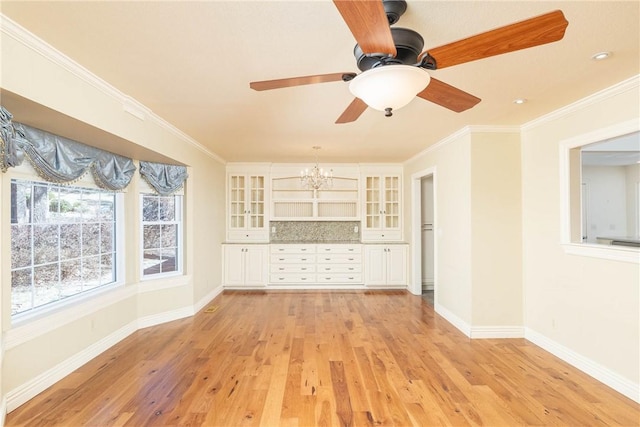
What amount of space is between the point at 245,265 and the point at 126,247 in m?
2.26

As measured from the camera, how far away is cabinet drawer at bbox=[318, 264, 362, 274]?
556 centimetres

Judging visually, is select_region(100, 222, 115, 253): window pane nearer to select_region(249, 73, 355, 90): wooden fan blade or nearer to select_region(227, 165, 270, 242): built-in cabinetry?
select_region(227, 165, 270, 242): built-in cabinetry

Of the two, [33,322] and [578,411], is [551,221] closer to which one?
[578,411]

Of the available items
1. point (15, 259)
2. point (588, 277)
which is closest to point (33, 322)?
point (15, 259)

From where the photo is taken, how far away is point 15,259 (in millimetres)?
2328

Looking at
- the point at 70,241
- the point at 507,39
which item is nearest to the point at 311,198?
the point at 70,241

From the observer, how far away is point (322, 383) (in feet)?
7.99

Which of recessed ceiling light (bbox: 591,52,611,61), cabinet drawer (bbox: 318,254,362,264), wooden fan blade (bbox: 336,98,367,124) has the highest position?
recessed ceiling light (bbox: 591,52,611,61)

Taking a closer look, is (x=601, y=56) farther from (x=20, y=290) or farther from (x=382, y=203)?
(x=20, y=290)

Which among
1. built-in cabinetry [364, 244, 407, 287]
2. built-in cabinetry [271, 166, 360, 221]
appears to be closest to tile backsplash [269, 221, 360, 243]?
built-in cabinetry [271, 166, 360, 221]

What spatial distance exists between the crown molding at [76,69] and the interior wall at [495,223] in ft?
11.7

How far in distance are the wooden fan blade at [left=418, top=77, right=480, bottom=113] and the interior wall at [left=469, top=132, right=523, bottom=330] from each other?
1833 millimetres

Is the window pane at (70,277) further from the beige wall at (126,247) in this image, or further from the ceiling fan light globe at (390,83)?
the ceiling fan light globe at (390,83)

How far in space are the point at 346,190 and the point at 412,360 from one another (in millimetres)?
3658
